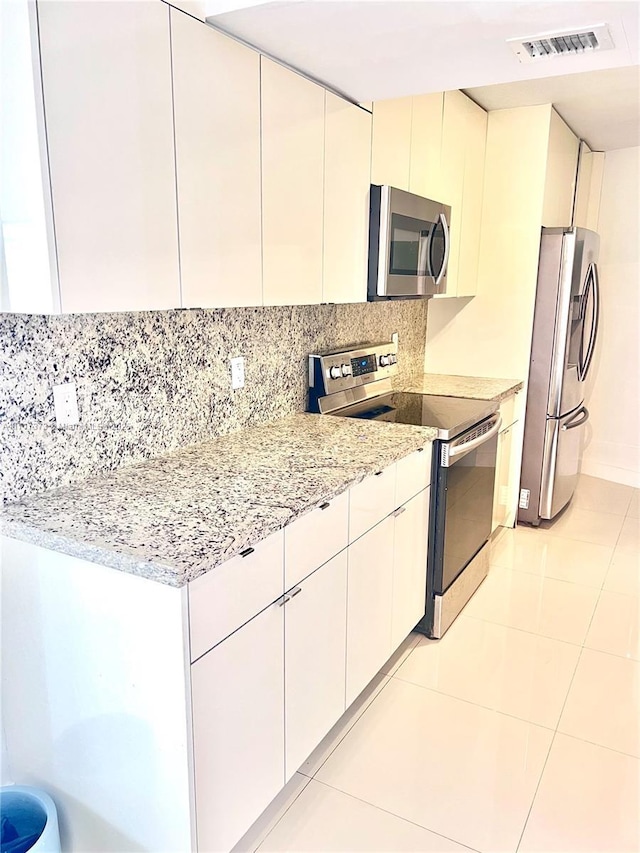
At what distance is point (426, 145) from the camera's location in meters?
2.86

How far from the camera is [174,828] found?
4.62 ft

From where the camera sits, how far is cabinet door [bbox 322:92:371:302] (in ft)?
7.18

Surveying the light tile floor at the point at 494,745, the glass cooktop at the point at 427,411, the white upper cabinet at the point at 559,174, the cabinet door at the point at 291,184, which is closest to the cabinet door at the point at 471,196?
the white upper cabinet at the point at 559,174

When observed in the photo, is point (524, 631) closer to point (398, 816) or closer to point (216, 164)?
point (398, 816)

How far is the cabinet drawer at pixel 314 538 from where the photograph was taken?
1.64 metres

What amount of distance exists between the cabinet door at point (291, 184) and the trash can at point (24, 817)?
1464 millimetres

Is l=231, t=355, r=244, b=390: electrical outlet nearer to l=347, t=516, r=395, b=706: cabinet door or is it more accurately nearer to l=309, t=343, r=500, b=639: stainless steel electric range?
l=309, t=343, r=500, b=639: stainless steel electric range

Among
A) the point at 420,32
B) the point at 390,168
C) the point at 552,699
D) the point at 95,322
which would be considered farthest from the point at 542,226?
the point at 95,322

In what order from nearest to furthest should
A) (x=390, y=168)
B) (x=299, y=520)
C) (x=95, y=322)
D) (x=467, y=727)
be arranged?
1. (x=299, y=520)
2. (x=95, y=322)
3. (x=467, y=727)
4. (x=390, y=168)

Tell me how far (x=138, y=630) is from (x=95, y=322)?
865mm

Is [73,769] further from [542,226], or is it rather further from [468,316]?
[542,226]

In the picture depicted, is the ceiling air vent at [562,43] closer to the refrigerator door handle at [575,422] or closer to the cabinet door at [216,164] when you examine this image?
the cabinet door at [216,164]

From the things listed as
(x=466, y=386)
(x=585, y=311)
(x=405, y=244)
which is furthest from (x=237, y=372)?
(x=585, y=311)

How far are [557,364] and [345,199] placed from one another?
1.95m
